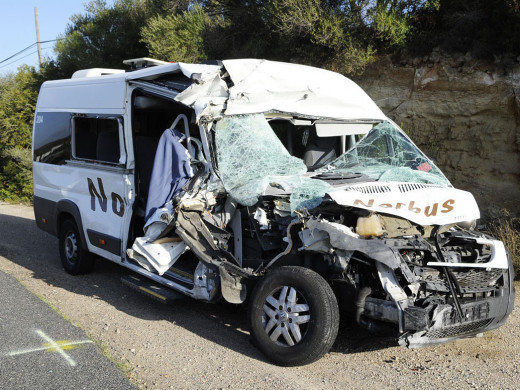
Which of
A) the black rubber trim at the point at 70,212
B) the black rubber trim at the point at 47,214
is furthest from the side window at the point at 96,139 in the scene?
the black rubber trim at the point at 47,214

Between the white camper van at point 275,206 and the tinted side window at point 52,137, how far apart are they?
4 centimetres

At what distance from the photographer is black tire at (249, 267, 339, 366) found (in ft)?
13.4

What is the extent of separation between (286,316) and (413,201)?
1473mm

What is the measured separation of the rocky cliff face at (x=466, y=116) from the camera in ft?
30.2

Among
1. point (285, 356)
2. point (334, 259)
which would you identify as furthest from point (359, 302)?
point (285, 356)

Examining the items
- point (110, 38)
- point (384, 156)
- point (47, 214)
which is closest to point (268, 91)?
point (384, 156)

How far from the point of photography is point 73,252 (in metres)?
7.16

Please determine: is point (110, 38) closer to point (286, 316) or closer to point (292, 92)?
point (292, 92)

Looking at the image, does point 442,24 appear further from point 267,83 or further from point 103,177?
point 103,177

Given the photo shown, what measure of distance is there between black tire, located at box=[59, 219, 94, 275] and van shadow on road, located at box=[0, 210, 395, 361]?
0.40 feet

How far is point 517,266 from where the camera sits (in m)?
6.62

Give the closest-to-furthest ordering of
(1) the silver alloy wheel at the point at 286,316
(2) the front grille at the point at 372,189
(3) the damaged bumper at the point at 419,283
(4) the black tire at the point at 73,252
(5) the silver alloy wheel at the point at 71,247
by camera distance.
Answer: (3) the damaged bumper at the point at 419,283 → (1) the silver alloy wheel at the point at 286,316 → (2) the front grille at the point at 372,189 → (4) the black tire at the point at 73,252 → (5) the silver alloy wheel at the point at 71,247

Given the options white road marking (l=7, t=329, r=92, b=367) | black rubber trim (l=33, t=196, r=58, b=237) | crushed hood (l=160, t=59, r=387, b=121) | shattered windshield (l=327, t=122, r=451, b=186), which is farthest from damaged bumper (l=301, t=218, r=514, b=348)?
black rubber trim (l=33, t=196, r=58, b=237)

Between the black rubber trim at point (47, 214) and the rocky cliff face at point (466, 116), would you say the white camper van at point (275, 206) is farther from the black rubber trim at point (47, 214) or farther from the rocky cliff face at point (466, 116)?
the rocky cliff face at point (466, 116)
